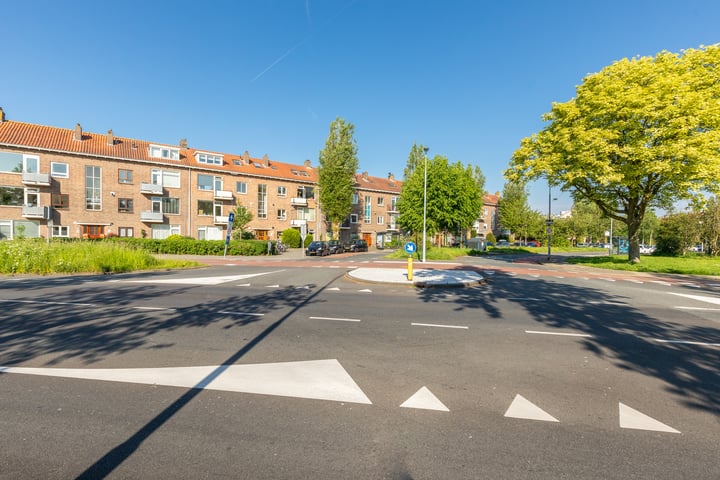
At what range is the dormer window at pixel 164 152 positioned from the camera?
40.2 meters

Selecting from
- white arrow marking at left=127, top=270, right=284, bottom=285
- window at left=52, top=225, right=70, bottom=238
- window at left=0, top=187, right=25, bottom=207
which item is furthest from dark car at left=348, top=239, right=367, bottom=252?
window at left=0, top=187, right=25, bottom=207

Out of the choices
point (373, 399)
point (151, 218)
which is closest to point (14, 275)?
point (373, 399)

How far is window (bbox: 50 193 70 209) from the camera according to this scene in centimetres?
3444

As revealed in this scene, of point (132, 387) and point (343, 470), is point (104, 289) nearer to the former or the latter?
point (132, 387)

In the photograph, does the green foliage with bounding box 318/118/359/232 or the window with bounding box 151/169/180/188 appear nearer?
the window with bounding box 151/169/180/188

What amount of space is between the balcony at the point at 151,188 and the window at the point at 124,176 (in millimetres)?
1570

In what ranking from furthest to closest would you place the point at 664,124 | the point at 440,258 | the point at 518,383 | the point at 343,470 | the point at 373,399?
the point at 440,258 → the point at 664,124 → the point at 518,383 → the point at 373,399 → the point at 343,470

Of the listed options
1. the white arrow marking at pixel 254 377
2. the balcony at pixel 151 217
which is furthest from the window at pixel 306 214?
the white arrow marking at pixel 254 377

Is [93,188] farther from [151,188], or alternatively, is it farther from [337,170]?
[337,170]

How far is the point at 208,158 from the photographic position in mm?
43625

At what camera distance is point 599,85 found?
20.3 meters

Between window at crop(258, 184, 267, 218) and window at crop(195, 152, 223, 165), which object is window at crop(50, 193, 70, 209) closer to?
window at crop(195, 152, 223, 165)

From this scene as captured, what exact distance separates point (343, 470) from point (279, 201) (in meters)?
47.2

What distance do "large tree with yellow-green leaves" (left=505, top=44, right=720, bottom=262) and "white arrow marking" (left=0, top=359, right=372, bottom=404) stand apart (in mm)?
20807
